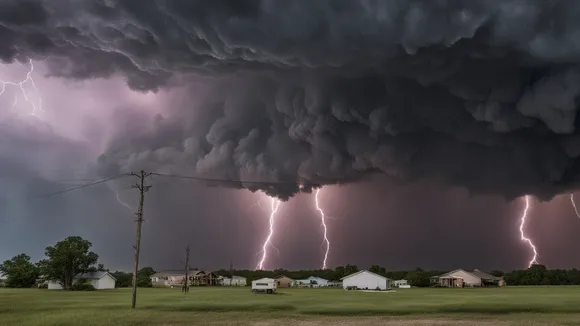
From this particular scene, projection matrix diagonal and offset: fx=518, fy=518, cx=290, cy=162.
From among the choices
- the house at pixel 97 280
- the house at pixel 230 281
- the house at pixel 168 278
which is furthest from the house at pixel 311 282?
the house at pixel 97 280

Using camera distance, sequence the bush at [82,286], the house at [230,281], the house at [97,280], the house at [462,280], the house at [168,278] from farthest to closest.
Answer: the house at [230,281]
the house at [168,278]
the house at [462,280]
the house at [97,280]
the bush at [82,286]

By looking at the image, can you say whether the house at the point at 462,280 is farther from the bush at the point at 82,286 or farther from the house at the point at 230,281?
the bush at the point at 82,286

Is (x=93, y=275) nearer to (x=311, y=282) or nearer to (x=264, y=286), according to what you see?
(x=264, y=286)

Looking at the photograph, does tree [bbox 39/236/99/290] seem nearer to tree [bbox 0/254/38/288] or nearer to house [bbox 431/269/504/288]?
tree [bbox 0/254/38/288]

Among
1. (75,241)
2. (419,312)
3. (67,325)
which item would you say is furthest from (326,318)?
(75,241)

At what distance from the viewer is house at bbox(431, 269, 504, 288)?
155125mm

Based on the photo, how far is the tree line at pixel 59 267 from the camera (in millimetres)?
126562

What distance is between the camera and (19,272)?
451 feet

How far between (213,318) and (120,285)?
13802 cm

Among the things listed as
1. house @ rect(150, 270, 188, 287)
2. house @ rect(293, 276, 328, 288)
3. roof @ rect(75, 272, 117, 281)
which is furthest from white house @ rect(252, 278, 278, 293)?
house @ rect(293, 276, 328, 288)

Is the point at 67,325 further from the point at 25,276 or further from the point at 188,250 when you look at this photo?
the point at 25,276

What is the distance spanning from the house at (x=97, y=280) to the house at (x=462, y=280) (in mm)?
95050

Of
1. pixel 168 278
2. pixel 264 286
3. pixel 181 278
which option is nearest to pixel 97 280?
pixel 181 278

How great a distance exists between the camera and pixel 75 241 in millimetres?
130750
